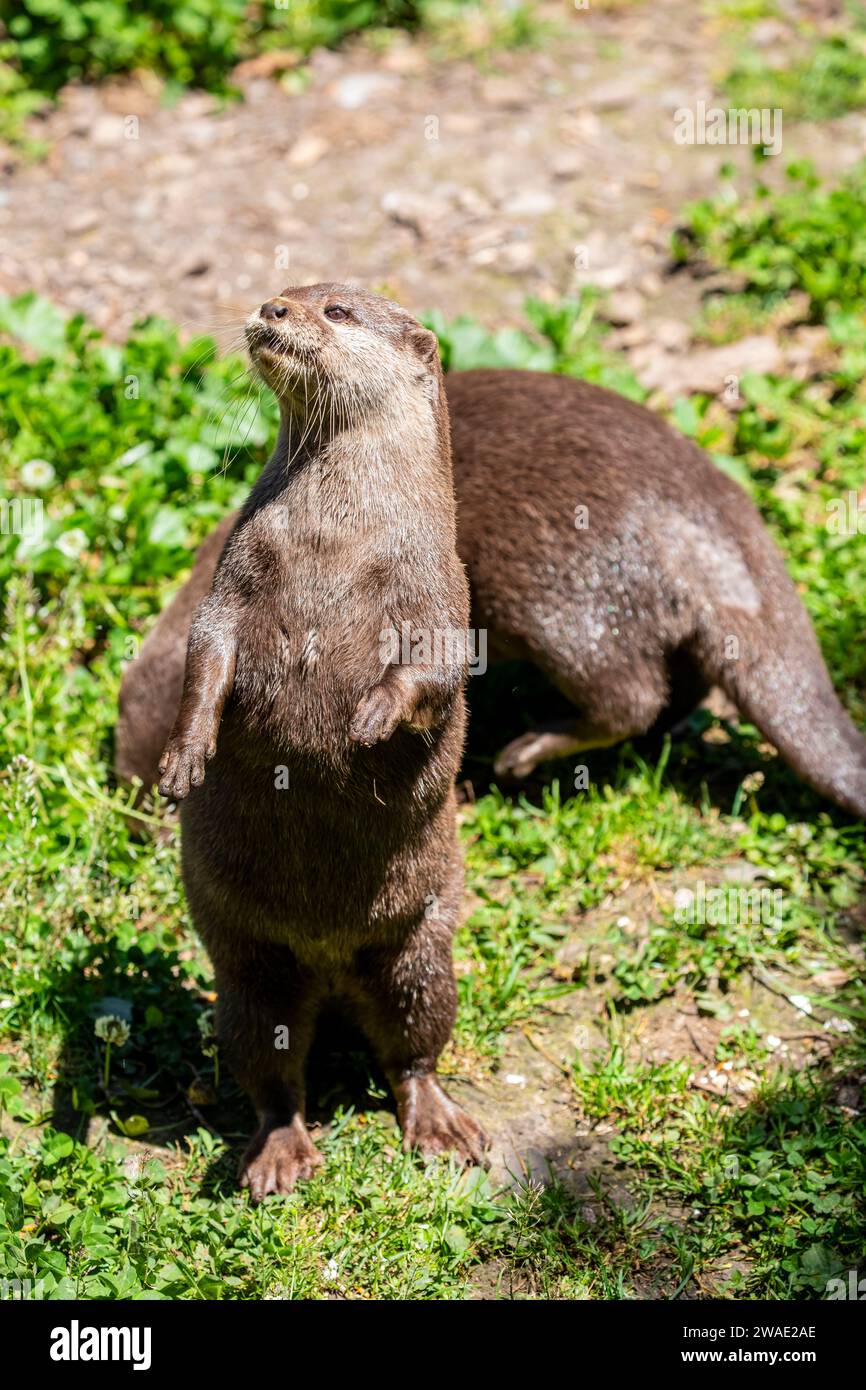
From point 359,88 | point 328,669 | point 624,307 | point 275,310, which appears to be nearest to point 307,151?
point 359,88

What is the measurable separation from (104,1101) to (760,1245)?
4.65ft

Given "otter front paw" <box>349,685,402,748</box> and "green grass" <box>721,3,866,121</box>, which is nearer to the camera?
"otter front paw" <box>349,685,402,748</box>

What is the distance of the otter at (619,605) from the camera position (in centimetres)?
404

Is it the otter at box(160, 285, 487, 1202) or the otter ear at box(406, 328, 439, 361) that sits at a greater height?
the otter ear at box(406, 328, 439, 361)

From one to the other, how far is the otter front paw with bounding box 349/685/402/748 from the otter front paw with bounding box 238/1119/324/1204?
3.27 ft

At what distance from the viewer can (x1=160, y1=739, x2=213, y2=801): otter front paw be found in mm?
2736

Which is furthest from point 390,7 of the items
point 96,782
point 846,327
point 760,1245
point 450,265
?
point 760,1245

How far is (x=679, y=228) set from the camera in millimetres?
5992

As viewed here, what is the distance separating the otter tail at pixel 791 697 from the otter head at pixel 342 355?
140 cm

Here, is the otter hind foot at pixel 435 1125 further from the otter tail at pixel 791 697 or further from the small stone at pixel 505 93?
the small stone at pixel 505 93

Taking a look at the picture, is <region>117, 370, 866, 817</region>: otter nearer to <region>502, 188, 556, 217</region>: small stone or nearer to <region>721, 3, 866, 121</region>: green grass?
<region>502, 188, 556, 217</region>: small stone

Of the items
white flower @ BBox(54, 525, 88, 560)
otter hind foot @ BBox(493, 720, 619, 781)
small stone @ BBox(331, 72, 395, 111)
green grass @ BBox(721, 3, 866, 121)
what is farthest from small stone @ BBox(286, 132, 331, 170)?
otter hind foot @ BBox(493, 720, 619, 781)

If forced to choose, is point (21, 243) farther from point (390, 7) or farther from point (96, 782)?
point (96, 782)

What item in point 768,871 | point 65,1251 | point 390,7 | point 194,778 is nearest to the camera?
point 194,778
